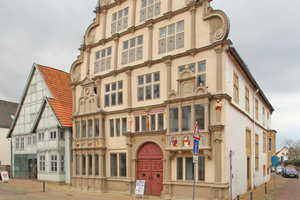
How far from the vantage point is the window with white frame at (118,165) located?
2166 cm

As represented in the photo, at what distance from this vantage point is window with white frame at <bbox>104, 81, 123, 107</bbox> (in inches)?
890

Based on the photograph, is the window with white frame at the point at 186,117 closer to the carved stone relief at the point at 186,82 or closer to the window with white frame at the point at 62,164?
the carved stone relief at the point at 186,82

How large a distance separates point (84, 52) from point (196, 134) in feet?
55.7

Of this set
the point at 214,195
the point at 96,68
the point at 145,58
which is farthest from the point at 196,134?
the point at 96,68

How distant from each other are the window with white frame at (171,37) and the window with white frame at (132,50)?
1.87m

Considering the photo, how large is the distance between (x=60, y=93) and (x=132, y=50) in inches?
467

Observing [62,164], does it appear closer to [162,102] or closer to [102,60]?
[102,60]

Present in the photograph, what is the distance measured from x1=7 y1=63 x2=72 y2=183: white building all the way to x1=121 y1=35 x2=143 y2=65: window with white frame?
9381 millimetres

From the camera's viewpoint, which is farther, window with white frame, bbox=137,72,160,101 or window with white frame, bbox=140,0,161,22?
window with white frame, bbox=140,0,161,22

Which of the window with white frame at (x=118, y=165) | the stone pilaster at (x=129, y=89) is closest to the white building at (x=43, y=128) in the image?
the window with white frame at (x=118, y=165)

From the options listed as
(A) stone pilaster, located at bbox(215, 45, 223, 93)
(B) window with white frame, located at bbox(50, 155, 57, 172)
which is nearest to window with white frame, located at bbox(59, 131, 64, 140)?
(B) window with white frame, located at bbox(50, 155, 57, 172)

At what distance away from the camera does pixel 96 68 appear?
24906 mm

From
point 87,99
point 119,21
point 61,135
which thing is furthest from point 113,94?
point 61,135

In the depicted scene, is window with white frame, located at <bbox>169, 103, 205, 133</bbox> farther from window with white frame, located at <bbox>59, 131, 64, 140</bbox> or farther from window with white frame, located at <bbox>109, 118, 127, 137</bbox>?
window with white frame, located at <bbox>59, 131, 64, 140</bbox>
